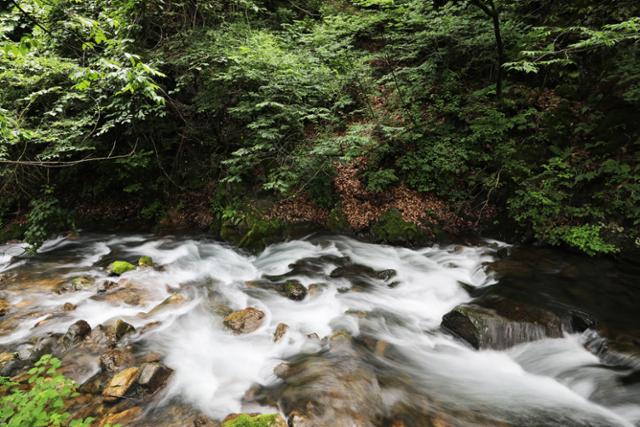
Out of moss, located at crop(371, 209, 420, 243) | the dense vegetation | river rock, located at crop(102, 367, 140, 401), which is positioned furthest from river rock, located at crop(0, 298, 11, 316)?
moss, located at crop(371, 209, 420, 243)

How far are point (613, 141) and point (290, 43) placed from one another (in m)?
7.85

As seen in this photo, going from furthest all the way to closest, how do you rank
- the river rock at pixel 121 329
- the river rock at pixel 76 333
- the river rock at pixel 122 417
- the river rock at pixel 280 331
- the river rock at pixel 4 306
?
the river rock at pixel 4 306 < the river rock at pixel 280 331 < the river rock at pixel 121 329 < the river rock at pixel 76 333 < the river rock at pixel 122 417

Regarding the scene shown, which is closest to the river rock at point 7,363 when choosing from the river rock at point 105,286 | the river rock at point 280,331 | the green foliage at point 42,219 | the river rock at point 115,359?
the river rock at point 115,359

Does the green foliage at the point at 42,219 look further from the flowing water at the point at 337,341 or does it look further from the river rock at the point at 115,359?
the river rock at the point at 115,359

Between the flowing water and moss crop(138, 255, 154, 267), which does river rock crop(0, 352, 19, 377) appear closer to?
the flowing water

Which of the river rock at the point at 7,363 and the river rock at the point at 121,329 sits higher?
the river rock at the point at 121,329

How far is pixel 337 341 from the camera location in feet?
16.1

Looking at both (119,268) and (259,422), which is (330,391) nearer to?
(259,422)

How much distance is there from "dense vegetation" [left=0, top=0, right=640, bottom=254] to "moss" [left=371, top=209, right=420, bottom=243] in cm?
5

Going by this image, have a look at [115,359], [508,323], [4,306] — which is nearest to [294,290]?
[115,359]

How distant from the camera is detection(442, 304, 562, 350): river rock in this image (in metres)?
4.93

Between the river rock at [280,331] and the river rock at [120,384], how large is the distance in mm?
1803

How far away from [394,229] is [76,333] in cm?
643

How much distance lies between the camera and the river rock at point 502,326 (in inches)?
194
